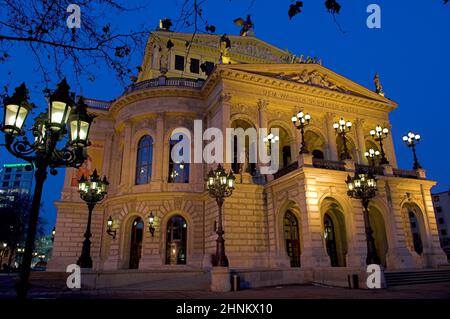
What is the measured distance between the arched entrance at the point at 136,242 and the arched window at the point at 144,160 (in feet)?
11.3

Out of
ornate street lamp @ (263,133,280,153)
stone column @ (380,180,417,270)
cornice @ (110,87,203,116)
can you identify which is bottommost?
stone column @ (380,180,417,270)

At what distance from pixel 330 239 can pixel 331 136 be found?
8746 mm

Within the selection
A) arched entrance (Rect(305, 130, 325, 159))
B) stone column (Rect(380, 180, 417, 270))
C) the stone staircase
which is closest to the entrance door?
stone column (Rect(380, 180, 417, 270))

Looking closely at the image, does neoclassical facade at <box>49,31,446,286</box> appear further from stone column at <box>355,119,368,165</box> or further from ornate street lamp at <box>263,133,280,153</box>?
ornate street lamp at <box>263,133,280,153</box>

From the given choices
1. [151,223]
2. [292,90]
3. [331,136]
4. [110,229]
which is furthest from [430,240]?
[110,229]

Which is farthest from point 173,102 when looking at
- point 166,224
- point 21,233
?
point 21,233

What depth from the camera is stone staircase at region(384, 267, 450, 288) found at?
17.0 meters

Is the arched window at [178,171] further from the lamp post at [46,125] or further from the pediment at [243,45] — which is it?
the lamp post at [46,125]

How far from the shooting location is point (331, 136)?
28906 mm

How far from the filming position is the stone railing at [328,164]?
21755mm

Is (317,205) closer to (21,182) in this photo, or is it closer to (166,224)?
(166,224)

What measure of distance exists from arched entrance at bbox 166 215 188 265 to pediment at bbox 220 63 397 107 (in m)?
12.6

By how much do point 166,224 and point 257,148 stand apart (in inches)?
363

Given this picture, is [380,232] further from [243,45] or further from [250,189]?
[243,45]
